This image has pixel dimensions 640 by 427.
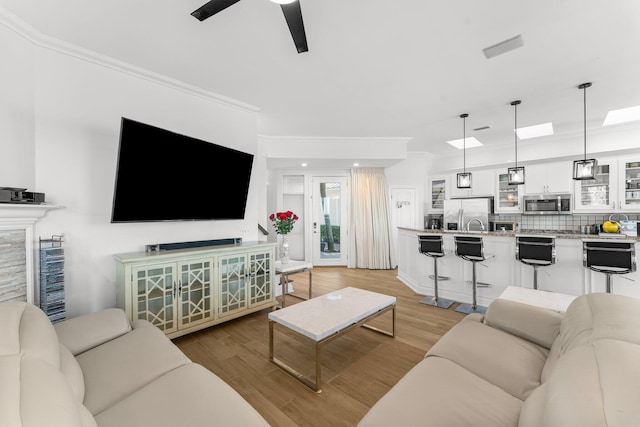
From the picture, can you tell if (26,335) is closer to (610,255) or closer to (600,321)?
(600,321)

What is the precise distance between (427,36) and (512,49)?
809 millimetres

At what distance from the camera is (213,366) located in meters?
2.42

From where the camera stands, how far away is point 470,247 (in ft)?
12.1

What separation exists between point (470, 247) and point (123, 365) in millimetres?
3745

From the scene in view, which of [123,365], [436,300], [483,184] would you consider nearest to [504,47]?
[436,300]

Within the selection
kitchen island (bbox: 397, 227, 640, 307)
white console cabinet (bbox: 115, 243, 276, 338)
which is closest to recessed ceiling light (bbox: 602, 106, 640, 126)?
kitchen island (bbox: 397, 227, 640, 307)

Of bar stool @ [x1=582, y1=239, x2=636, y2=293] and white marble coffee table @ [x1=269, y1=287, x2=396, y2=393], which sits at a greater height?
bar stool @ [x1=582, y1=239, x2=636, y2=293]

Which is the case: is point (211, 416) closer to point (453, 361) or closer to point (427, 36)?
point (453, 361)

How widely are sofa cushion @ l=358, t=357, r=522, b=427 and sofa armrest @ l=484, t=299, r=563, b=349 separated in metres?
0.65

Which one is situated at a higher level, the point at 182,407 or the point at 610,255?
the point at 610,255

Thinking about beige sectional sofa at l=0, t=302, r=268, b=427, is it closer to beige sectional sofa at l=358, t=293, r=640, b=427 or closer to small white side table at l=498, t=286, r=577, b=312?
beige sectional sofa at l=358, t=293, r=640, b=427

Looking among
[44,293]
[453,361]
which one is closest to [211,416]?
[453,361]

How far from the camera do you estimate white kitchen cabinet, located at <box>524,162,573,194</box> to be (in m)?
5.15

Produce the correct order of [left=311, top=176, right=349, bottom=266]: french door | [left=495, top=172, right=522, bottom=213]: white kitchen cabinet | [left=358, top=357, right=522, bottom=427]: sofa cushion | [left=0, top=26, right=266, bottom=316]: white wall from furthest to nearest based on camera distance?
1. [left=311, top=176, right=349, bottom=266]: french door
2. [left=495, top=172, right=522, bottom=213]: white kitchen cabinet
3. [left=0, top=26, right=266, bottom=316]: white wall
4. [left=358, top=357, right=522, bottom=427]: sofa cushion
